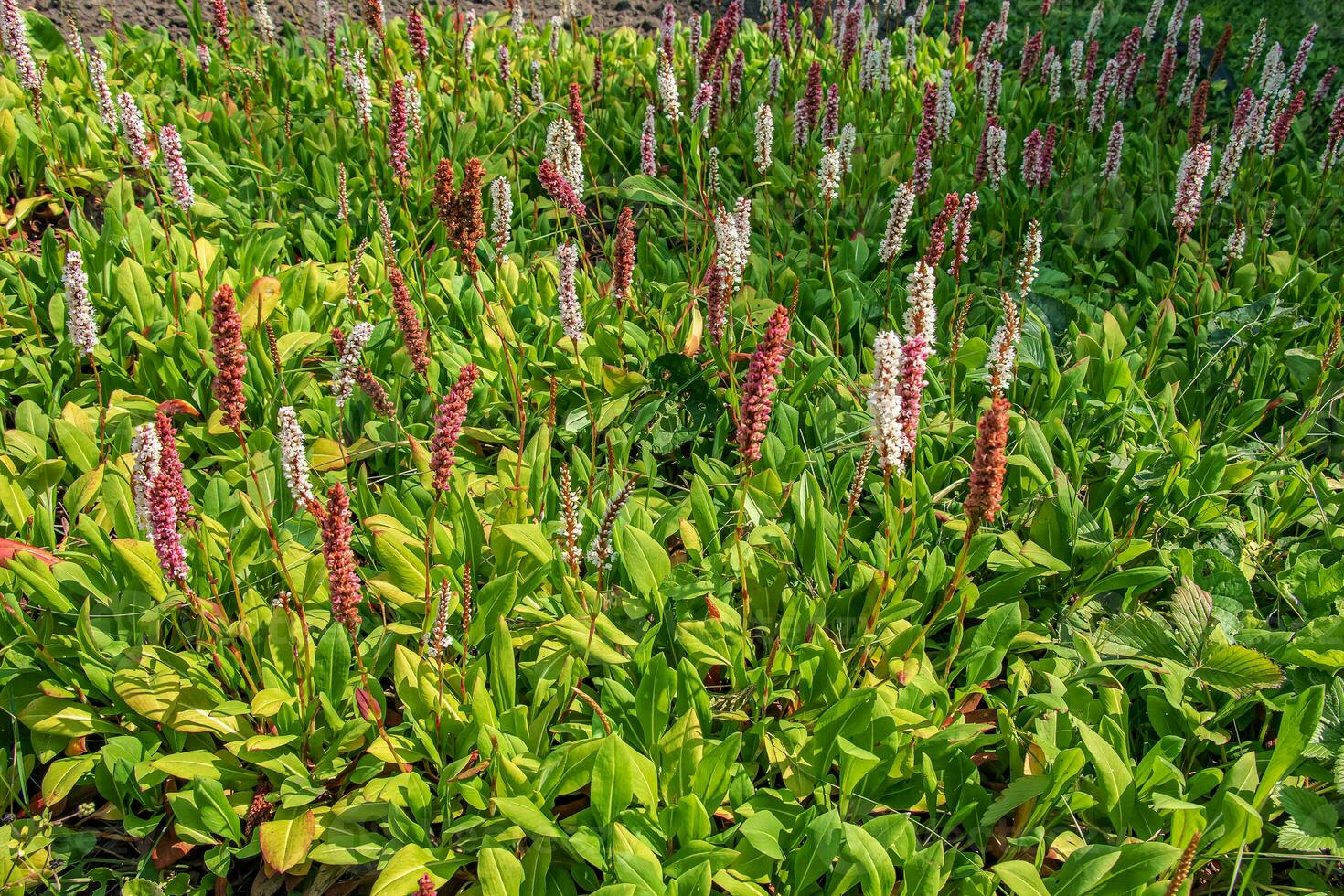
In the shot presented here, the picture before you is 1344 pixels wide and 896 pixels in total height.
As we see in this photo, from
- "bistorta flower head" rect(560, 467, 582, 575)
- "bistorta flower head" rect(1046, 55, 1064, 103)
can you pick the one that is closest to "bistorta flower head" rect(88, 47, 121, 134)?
"bistorta flower head" rect(560, 467, 582, 575)

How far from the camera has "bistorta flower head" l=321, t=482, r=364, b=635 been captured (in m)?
2.05

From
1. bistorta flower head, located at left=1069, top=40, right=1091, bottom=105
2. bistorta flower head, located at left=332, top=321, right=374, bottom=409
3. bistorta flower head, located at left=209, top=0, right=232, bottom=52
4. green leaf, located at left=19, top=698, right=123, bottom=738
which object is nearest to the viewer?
green leaf, located at left=19, top=698, right=123, bottom=738

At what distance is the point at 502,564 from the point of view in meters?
3.00

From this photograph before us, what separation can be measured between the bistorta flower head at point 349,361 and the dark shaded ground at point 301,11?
3.09 m

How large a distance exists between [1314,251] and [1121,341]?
165cm

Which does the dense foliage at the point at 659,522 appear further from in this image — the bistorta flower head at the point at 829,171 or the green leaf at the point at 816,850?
the bistorta flower head at the point at 829,171

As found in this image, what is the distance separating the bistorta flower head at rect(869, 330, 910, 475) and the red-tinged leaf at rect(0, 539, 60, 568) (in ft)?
7.39

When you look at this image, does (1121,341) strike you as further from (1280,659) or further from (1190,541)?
(1280,659)

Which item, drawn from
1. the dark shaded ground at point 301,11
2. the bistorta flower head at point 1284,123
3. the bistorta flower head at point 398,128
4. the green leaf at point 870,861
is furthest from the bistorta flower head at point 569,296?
the bistorta flower head at point 1284,123

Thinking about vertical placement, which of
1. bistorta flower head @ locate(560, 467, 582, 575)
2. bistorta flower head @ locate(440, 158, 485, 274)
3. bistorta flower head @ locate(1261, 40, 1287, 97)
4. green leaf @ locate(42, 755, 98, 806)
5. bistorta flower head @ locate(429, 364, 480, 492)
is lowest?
green leaf @ locate(42, 755, 98, 806)

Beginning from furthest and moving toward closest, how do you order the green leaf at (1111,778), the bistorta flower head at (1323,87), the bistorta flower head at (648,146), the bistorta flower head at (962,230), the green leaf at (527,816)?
the bistorta flower head at (1323,87) → the bistorta flower head at (648,146) → the bistorta flower head at (962,230) → the green leaf at (1111,778) → the green leaf at (527,816)

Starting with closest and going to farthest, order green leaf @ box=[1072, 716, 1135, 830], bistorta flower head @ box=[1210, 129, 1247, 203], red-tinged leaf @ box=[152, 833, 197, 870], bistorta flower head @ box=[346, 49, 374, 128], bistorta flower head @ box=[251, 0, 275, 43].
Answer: green leaf @ box=[1072, 716, 1135, 830]
red-tinged leaf @ box=[152, 833, 197, 870]
bistorta flower head @ box=[1210, 129, 1247, 203]
bistorta flower head @ box=[346, 49, 374, 128]
bistorta flower head @ box=[251, 0, 275, 43]

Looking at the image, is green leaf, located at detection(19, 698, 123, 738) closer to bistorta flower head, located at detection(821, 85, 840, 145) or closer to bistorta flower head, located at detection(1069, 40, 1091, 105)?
bistorta flower head, located at detection(821, 85, 840, 145)

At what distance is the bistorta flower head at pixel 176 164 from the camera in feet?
11.5
